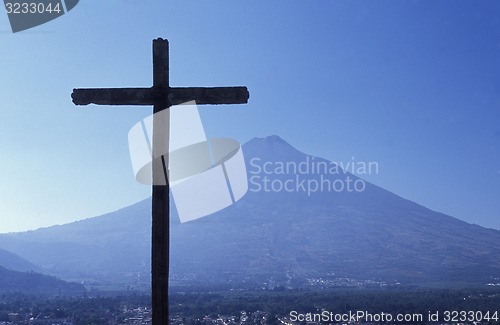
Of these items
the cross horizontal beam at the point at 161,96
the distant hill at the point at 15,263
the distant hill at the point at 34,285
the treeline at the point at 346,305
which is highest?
the distant hill at the point at 15,263

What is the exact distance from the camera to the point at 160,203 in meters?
4.83

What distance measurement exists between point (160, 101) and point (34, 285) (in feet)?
413

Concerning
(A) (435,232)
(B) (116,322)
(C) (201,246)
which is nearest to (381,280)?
(A) (435,232)

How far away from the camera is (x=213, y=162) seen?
5109mm

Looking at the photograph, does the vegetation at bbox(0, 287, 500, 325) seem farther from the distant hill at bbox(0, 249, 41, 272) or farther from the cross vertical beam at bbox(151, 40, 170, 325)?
the distant hill at bbox(0, 249, 41, 272)

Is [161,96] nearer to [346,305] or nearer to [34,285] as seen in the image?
[346,305]

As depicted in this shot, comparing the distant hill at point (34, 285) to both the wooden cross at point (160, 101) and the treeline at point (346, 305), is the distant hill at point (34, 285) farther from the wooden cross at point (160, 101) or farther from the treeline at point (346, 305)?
the wooden cross at point (160, 101)

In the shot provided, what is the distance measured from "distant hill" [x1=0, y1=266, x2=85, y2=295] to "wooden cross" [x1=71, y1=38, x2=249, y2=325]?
4459 inches

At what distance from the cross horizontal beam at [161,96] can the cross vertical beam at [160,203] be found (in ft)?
0.12

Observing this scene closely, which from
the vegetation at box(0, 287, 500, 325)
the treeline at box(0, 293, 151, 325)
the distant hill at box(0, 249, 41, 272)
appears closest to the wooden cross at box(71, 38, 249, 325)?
the vegetation at box(0, 287, 500, 325)

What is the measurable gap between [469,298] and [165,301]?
7682cm

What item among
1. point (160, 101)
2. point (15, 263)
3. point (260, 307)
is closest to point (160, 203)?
point (160, 101)

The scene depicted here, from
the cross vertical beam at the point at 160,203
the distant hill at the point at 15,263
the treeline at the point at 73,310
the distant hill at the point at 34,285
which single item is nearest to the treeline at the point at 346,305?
the treeline at the point at 73,310

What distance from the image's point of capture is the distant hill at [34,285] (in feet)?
381
